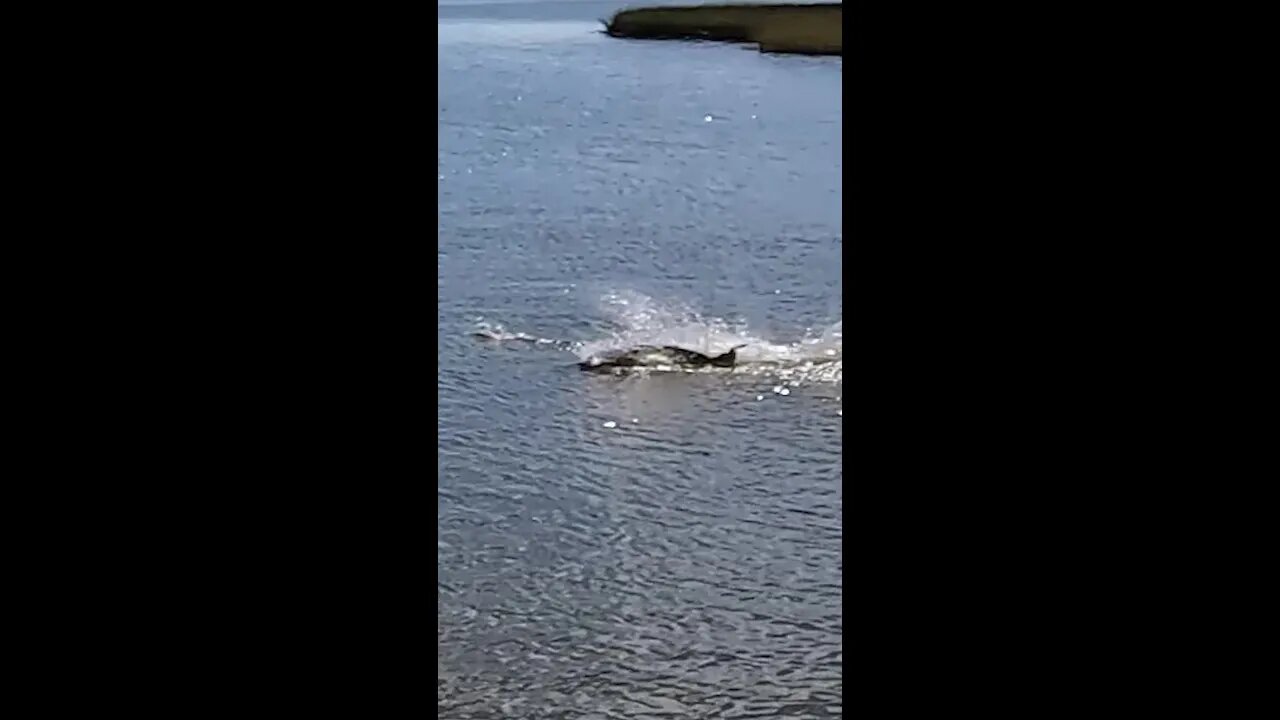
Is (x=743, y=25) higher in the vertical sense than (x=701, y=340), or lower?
higher

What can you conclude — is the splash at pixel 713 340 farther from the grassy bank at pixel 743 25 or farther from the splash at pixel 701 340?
the grassy bank at pixel 743 25

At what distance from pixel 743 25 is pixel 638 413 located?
8.93 feet

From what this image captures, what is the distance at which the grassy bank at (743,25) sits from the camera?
4.43m

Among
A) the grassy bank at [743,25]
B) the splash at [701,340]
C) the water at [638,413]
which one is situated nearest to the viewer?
the water at [638,413]

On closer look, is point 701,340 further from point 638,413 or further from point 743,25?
point 743,25

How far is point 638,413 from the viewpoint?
2.10 meters

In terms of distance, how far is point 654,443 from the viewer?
202cm

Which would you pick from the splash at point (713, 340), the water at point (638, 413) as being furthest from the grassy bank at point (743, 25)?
the splash at point (713, 340)

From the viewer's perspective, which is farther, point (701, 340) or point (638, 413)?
point (701, 340)

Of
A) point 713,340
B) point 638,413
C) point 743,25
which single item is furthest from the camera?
point 743,25

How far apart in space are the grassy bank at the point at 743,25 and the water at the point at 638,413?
33.4 inches

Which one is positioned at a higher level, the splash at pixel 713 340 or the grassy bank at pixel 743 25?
the grassy bank at pixel 743 25

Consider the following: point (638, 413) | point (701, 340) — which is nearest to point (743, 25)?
point (701, 340)
